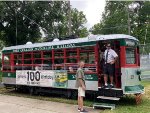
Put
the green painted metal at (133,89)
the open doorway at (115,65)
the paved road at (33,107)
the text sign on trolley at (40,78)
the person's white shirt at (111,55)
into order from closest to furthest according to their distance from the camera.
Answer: the paved road at (33,107)
the green painted metal at (133,89)
the person's white shirt at (111,55)
the open doorway at (115,65)
the text sign on trolley at (40,78)

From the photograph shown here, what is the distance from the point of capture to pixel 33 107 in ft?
48.3

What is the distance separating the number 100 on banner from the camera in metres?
17.6

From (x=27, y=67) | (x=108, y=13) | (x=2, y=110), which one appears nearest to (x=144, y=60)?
(x=27, y=67)

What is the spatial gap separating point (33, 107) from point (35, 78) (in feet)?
12.9

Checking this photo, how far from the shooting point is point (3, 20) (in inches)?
1359

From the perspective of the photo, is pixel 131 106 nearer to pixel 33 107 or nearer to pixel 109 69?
pixel 109 69

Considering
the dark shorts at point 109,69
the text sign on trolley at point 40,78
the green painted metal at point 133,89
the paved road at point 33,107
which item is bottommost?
the paved road at point 33,107

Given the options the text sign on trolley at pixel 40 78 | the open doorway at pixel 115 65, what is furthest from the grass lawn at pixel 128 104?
the open doorway at pixel 115 65

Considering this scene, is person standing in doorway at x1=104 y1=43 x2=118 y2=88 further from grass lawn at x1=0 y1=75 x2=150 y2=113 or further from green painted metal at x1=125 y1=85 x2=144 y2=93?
grass lawn at x1=0 y1=75 x2=150 y2=113

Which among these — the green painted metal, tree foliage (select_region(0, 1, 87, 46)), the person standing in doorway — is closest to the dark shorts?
the person standing in doorway

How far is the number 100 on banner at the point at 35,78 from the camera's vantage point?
17.6 m

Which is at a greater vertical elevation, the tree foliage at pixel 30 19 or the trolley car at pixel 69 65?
the tree foliage at pixel 30 19

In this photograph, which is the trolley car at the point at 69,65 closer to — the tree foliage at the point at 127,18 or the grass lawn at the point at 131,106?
the grass lawn at the point at 131,106

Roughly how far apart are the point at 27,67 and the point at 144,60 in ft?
29.7
